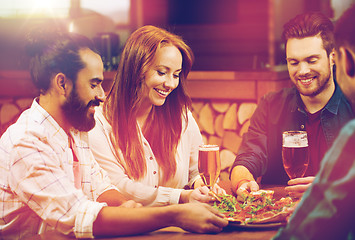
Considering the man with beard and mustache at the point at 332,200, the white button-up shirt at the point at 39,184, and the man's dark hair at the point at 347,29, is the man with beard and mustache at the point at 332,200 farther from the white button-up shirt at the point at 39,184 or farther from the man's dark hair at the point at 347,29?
the white button-up shirt at the point at 39,184

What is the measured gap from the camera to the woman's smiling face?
7.67 ft

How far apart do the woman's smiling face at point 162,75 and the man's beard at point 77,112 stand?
1.65 feet

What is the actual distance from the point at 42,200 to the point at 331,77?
1.71 metres

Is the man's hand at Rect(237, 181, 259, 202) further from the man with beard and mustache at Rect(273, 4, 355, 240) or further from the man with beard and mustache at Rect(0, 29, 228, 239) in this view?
the man with beard and mustache at Rect(273, 4, 355, 240)

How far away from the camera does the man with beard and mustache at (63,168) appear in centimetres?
157

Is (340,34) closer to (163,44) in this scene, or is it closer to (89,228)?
(89,228)

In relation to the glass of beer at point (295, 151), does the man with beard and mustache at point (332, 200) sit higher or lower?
Result: higher

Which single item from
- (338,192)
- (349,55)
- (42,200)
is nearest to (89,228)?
(42,200)

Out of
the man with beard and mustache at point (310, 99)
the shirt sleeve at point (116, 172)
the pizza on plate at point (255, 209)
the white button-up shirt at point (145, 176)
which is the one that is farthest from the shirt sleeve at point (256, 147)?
the pizza on plate at point (255, 209)

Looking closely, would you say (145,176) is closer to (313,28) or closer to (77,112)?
(77,112)

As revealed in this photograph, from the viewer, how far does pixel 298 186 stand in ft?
6.37

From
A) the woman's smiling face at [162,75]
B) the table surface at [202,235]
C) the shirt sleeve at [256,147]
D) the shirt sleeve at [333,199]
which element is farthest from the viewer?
the shirt sleeve at [256,147]

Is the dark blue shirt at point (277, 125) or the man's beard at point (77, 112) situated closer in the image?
the man's beard at point (77, 112)

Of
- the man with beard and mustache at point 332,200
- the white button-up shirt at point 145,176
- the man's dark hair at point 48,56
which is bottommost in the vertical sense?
the white button-up shirt at point 145,176
